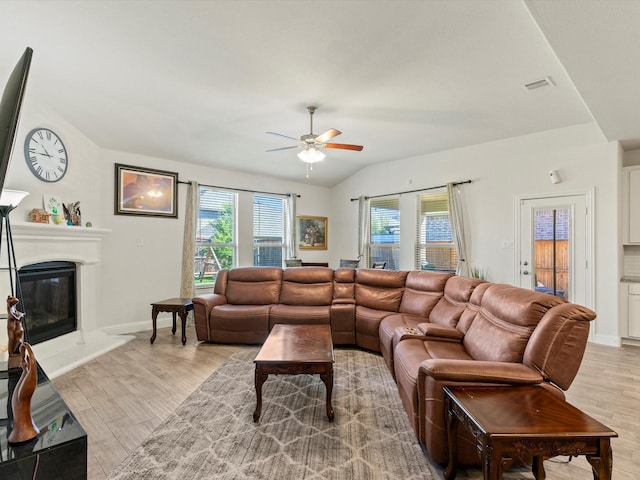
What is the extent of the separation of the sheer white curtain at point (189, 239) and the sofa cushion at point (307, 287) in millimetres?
1641

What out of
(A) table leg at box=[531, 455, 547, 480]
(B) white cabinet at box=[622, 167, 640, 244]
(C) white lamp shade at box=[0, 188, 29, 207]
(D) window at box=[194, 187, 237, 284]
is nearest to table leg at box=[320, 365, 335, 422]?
(A) table leg at box=[531, 455, 547, 480]

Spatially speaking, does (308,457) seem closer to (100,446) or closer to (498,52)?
(100,446)

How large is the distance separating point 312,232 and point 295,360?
4.80m

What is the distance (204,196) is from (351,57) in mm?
3736

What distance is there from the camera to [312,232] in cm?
697

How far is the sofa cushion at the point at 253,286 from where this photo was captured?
4438 mm

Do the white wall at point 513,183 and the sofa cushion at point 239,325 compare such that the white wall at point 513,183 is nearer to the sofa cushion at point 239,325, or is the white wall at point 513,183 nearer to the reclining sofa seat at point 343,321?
the reclining sofa seat at point 343,321

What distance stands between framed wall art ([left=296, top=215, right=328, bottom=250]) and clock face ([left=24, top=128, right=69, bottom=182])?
13.1 feet

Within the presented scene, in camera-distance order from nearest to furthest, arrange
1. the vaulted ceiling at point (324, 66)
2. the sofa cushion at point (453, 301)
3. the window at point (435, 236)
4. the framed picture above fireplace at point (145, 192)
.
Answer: the vaulted ceiling at point (324, 66)
the sofa cushion at point (453, 301)
the framed picture above fireplace at point (145, 192)
the window at point (435, 236)

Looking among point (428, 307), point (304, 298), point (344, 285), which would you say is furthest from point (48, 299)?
→ point (428, 307)

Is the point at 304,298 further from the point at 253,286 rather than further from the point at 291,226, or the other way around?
the point at 291,226

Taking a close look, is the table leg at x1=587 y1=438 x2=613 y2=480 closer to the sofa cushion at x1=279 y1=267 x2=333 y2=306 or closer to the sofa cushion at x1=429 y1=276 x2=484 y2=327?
the sofa cushion at x1=429 y1=276 x2=484 y2=327

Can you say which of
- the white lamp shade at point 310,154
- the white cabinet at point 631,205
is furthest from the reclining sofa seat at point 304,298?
the white cabinet at point 631,205

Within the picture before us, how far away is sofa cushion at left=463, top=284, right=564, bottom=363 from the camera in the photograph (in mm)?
1976
